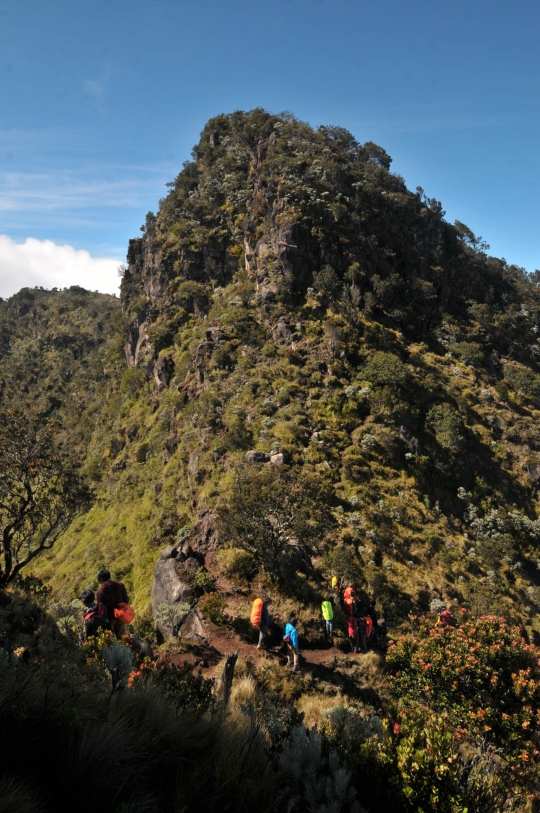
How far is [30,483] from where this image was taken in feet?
48.0

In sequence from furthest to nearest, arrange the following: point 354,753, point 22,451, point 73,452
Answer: point 73,452
point 22,451
point 354,753

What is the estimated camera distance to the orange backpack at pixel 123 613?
27.8ft

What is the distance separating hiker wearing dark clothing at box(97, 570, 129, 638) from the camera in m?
8.59

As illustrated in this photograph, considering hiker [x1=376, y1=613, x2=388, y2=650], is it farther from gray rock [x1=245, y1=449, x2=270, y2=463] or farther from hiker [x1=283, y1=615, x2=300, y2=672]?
gray rock [x1=245, y1=449, x2=270, y2=463]

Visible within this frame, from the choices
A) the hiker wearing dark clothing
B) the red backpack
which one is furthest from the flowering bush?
the red backpack

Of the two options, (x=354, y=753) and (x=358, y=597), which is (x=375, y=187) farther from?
(x=354, y=753)

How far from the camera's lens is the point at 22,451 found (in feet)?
46.1

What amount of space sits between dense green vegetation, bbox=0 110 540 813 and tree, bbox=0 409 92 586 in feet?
16.2

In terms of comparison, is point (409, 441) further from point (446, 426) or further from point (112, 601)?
point (112, 601)

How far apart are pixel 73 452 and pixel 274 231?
32.8 metres

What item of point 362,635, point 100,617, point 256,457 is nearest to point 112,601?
point 100,617

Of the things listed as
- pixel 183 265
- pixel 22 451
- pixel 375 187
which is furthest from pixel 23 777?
pixel 375 187

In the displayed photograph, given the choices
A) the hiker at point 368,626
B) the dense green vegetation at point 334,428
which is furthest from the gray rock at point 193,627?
the hiker at point 368,626

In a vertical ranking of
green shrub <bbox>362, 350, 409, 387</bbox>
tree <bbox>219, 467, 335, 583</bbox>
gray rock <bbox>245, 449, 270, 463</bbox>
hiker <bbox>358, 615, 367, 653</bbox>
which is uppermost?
green shrub <bbox>362, 350, 409, 387</bbox>
